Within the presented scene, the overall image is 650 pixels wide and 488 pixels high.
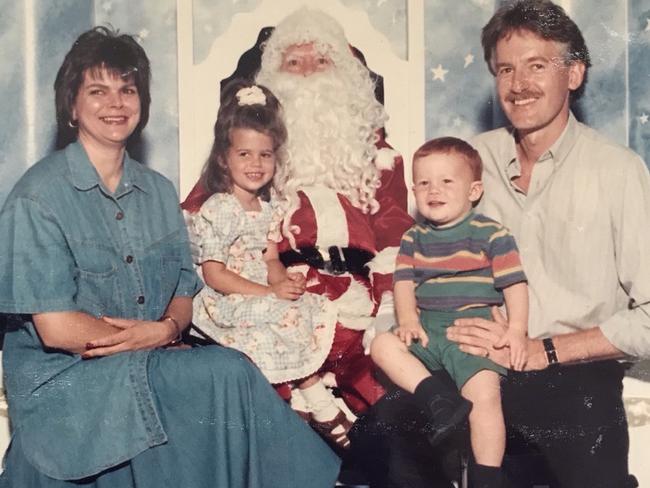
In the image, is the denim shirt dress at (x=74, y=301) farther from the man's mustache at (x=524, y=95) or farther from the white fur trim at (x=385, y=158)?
the man's mustache at (x=524, y=95)

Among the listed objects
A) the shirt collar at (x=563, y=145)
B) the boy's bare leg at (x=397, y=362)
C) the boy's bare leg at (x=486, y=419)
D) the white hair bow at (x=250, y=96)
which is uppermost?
the white hair bow at (x=250, y=96)

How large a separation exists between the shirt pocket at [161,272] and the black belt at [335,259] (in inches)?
12.7

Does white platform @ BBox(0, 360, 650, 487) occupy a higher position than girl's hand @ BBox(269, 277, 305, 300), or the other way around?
girl's hand @ BBox(269, 277, 305, 300)

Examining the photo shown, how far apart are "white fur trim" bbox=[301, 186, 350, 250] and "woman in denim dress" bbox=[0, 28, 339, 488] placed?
21.0 inches

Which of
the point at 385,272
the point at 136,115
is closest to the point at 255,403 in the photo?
the point at 385,272

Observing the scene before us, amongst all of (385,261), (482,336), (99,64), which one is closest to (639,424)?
(482,336)

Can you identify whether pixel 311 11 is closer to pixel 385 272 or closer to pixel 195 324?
pixel 385 272

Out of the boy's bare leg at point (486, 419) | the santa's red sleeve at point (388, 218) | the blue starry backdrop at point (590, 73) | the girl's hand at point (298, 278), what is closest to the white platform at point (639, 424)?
the boy's bare leg at point (486, 419)

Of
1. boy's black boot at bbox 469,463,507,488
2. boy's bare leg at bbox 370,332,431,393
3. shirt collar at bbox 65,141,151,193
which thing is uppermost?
shirt collar at bbox 65,141,151,193

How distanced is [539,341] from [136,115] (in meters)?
1.28

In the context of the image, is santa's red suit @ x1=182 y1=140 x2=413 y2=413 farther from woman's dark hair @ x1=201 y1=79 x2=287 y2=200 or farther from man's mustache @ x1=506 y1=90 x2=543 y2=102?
man's mustache @ x1=506 y1=90 x2=543 y2=102

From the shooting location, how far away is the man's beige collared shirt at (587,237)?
6.72 feet

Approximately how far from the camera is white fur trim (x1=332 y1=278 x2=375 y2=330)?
7.36ft

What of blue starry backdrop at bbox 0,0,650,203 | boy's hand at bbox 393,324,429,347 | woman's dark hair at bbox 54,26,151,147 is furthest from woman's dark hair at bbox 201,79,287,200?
boy's hand at bbox 393,324,429,347
